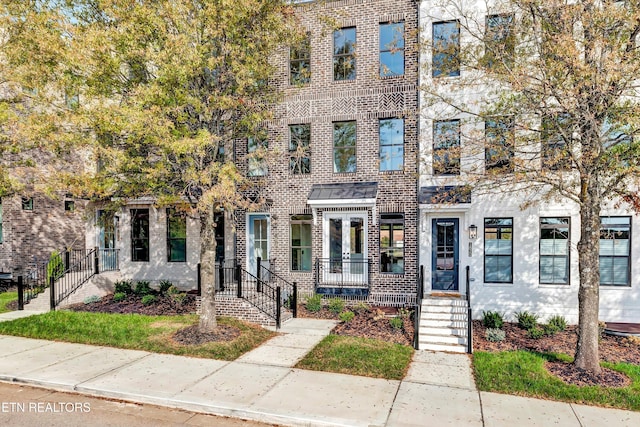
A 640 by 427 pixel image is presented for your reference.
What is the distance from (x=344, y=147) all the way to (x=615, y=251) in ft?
27.1

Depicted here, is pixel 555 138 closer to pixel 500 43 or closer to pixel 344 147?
pixel 500 43

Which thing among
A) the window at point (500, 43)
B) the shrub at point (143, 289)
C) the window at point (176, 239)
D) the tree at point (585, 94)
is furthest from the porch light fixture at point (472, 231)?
the shrub at point (143, 289)

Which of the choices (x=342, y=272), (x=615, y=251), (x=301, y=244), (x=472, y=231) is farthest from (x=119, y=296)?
(x=615, y=251)

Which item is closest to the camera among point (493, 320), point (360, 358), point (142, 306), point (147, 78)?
point (360, 358)

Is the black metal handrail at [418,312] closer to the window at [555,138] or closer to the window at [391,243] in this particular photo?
the window at [391,243]

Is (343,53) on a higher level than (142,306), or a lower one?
higher

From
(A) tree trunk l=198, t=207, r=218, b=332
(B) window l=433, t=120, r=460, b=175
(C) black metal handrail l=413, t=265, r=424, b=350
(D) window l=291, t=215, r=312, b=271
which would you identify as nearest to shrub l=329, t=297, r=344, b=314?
(D) window l=291, t=215, r=312, b=271

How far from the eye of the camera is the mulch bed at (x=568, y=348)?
22.7 ft

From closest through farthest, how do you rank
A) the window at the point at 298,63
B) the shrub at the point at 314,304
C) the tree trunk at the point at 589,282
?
the tree trunk at the point at 589,282 < the shrub at the point at 314,304 < the window at the point at 298,63

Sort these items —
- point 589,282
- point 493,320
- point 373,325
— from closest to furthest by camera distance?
1. point 589,282
2. point 493,320
3. point 373,325

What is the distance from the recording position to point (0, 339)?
9.52 m

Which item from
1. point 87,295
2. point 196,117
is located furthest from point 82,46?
point 87,295

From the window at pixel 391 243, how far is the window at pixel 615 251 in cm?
541

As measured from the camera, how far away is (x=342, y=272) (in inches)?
500
